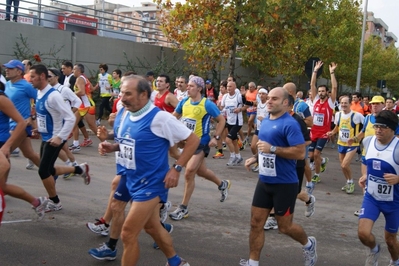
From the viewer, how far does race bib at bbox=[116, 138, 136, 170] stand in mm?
4348

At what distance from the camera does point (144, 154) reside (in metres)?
4.33

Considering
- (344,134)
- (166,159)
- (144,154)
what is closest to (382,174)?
(166,159)

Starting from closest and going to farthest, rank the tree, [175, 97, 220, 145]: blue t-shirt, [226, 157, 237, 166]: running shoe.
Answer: [175, 97, 220, 145]: blue t-shirt, [226, 157, 237, 166]: running shoe, the tree

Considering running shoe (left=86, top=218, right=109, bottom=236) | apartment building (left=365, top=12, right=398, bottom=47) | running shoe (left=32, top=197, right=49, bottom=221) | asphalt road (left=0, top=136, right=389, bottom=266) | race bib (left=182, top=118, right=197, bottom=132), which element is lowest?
asphalt road (left=0, top=136, right=389, bottom=266)

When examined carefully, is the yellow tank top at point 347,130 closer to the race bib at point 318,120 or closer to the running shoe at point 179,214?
the race bib at point 318,120

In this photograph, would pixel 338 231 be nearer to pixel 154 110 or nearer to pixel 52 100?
pixel 154 110

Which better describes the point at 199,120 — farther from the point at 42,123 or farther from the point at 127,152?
the point at 127,152

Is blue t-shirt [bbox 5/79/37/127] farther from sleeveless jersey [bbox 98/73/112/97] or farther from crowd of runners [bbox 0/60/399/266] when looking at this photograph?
sleeveless jersey [bbox 98/73/112/97]

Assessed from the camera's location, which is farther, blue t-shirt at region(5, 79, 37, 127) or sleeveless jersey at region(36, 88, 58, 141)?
blue t-shirt at region(5, 79, 37, 127)

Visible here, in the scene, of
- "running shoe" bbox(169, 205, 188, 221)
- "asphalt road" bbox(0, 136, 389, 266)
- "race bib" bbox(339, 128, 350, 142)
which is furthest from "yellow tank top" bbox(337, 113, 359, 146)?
"running shoe" bbox(169, 205, 188, 221)

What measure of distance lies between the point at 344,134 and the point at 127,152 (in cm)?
670

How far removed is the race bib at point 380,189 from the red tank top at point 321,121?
542 cm

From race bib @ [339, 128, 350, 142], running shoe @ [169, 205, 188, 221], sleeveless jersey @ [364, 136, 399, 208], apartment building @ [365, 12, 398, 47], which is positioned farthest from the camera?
apartment building @ [365, 12, 398, 47]

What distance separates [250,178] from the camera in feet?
34.8
